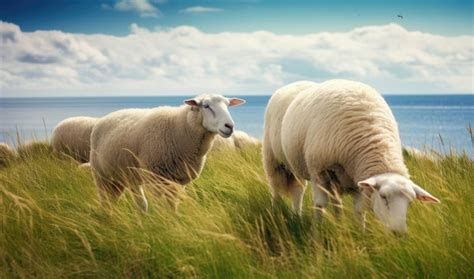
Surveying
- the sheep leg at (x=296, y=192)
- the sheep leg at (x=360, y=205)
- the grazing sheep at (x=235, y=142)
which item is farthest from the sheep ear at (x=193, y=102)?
the grazing sheep at (x=235, y=142)

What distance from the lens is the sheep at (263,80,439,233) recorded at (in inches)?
153

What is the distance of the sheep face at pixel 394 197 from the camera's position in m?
3.77

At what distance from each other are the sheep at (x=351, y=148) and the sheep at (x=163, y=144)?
0.71m

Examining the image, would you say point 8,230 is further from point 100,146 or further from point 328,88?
point 328,88

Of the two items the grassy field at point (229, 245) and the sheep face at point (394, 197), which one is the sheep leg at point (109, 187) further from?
the sheep face at point (394, 197)

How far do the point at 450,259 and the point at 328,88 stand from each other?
2096 millimetres

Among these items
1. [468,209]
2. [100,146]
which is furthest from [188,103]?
[468,209]

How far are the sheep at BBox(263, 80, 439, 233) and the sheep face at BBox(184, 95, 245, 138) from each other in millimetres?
526

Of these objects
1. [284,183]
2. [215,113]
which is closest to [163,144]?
[215,113]

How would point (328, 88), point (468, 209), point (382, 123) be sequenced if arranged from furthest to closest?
point (328, 88), point (382, 123), point (468, 209)

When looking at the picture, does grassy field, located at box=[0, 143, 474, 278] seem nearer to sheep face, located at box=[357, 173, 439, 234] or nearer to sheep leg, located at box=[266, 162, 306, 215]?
sheep face, located at box=[357, 173, 439, 234]

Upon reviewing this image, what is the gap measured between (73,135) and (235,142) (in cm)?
302

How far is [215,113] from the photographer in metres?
5.60

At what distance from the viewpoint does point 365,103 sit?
4.77 meters
